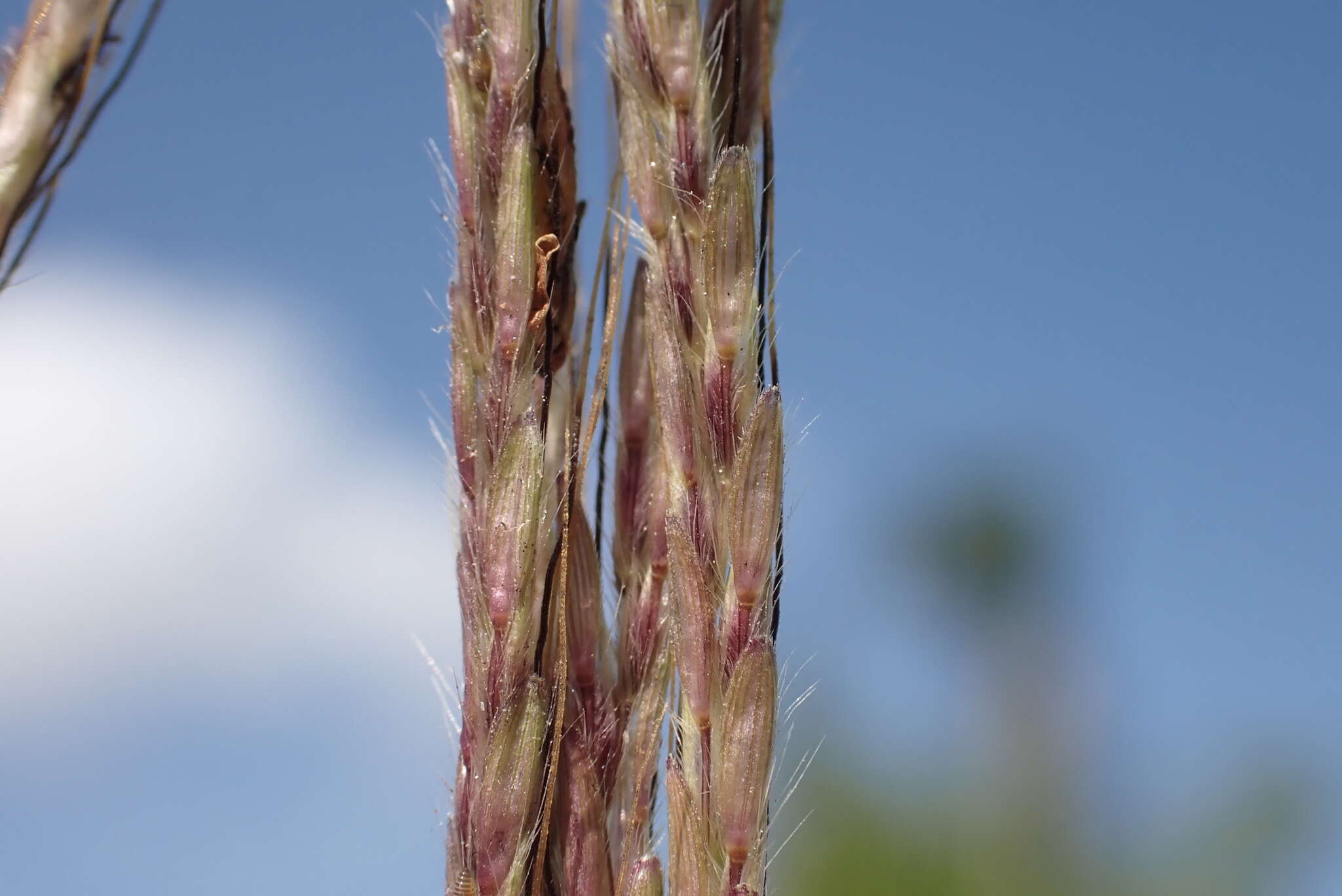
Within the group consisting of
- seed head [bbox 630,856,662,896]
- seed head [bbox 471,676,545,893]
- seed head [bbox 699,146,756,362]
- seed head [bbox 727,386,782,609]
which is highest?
seed head [bbox 699,146,756,362]

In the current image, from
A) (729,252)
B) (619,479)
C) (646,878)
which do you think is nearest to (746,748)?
(646,878)

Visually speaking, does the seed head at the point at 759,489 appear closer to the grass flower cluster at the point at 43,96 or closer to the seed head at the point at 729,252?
the seed head at the point at 729,252

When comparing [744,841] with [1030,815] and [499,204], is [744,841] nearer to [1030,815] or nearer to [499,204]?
[499,204]

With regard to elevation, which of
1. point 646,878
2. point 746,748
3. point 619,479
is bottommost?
point 646,878

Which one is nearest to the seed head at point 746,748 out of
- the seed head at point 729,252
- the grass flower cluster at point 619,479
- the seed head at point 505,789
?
the grass flower cluster at point 619,479

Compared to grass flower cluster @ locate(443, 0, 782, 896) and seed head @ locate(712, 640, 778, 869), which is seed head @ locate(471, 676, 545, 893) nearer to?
grass flower cluster @ locate(443, 0, 782, 896)

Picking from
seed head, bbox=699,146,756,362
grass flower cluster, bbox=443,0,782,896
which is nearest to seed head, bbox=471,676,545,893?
grass flower cluster, bbox=443,0,782,896

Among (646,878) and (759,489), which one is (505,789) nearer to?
(646,878)

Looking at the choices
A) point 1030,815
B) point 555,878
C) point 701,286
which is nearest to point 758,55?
point 701,286
